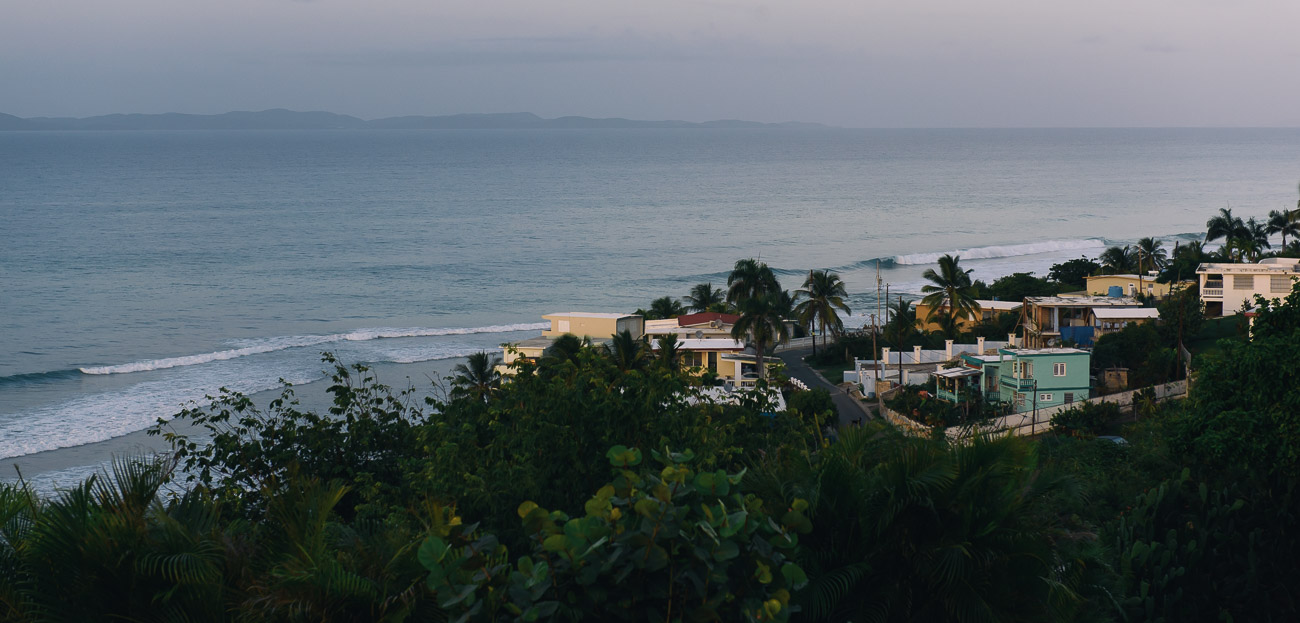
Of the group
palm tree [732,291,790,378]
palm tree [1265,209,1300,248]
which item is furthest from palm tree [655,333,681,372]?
palm tree [1265,209,1300,248]

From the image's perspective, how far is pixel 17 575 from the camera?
19.0 ft

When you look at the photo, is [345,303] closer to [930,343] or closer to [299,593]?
[930,343]

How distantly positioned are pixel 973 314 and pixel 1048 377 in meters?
16.0

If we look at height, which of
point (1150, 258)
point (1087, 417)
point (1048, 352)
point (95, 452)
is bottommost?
point (95, 452)

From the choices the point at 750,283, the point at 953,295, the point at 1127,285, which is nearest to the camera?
the point at 953,295

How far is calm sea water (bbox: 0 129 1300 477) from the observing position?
51.6 metres

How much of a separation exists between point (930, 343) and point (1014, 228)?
68.2m

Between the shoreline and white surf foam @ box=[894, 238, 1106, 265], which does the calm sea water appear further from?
the shoreline

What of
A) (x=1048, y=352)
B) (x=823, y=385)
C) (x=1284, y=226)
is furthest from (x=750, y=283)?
(x=1284, y=226)

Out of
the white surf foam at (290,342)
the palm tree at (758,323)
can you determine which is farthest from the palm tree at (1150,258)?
the white surf foam at (290,342)

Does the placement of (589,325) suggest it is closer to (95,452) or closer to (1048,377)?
(1048,377)

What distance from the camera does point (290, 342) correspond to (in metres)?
56.7

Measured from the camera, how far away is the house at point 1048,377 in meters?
34.2

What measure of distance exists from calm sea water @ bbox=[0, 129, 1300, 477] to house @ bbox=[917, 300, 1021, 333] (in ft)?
56.6
